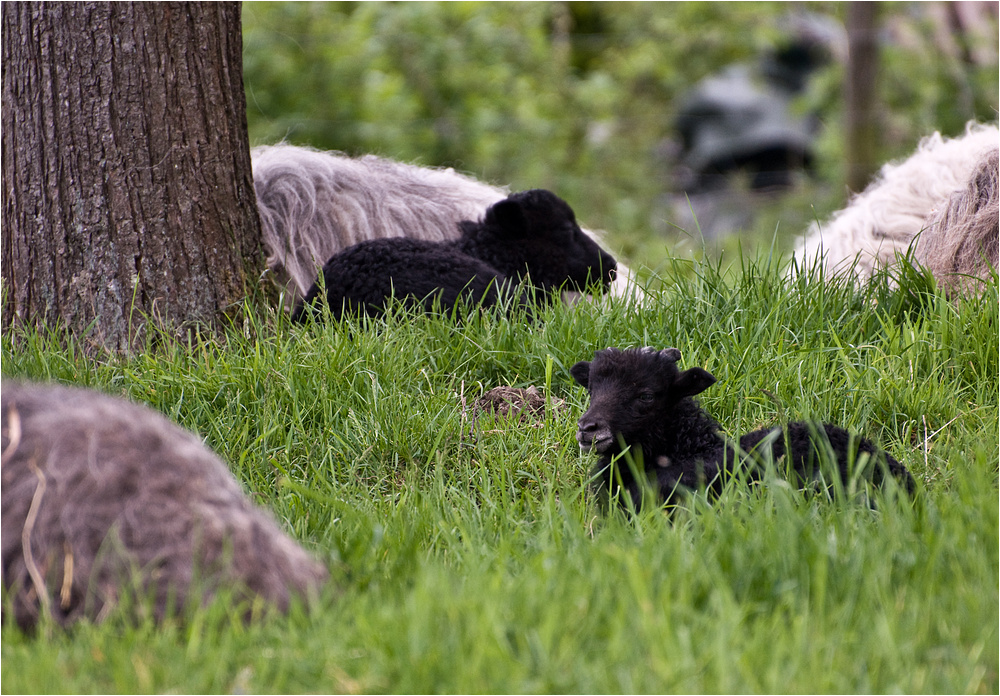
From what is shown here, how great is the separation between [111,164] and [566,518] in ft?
10.0

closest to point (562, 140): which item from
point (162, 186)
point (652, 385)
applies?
point (162, 186)

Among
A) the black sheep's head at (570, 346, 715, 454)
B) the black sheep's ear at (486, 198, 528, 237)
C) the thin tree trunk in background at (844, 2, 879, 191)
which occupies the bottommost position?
the black sheep's head at (570, 346, 715, 454)

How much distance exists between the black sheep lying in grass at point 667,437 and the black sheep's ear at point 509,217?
2.13 metres

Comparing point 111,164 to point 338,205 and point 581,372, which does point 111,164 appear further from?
point 581,372

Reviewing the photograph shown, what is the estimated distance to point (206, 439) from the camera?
4.16 meters

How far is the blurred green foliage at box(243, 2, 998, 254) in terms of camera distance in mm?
14391

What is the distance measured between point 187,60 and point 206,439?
1.89 meters

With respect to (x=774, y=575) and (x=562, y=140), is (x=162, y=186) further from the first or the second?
(x=562, y=140)

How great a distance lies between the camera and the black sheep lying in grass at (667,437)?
135 inches

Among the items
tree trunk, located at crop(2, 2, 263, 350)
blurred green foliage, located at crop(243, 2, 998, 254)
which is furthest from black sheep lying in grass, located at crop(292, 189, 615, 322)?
blurred green foliage, located at crop(243, 2, 998, 254)

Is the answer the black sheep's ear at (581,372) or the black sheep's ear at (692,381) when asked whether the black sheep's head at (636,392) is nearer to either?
the black sheep's ear at (692,381)

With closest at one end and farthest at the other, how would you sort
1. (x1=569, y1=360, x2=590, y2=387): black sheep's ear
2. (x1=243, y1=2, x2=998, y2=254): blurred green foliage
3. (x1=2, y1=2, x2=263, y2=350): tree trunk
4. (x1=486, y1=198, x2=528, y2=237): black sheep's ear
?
(x1=569, y1=360, x2=590, y2=387): black sheep's ear
(x1=2, y1=2, x2=263, y2=350): tree trunk
(x1=486, y1=198, x2=528, y2=237): black sheep's ear
(x1=243, y1=2, x2=998, y2=254): blurred green foliage

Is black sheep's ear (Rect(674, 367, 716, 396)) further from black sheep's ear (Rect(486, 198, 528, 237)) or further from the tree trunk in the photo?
the tree trunk

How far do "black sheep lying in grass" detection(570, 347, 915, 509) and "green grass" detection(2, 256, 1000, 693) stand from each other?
17 cm
